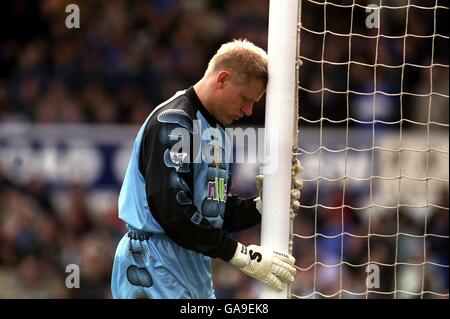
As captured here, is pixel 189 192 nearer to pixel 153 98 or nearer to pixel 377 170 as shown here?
pixel 377 170

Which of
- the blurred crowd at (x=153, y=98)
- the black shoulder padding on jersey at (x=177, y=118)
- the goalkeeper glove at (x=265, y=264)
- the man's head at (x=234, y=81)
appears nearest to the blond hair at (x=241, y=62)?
the man's head at (x=234, y=81)

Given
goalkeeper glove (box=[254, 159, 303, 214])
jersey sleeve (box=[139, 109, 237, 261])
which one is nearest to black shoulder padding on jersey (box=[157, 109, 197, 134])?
jersey sleeve (box=[139, 109, 237, 261])

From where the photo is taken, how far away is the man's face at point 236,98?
389cm

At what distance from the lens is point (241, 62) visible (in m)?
3.90

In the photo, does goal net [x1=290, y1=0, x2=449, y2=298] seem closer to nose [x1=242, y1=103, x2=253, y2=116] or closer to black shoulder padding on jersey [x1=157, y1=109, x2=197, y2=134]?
nose [x1=242, y1=103, x2=253, y2=116]

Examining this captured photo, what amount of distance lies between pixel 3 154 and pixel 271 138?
210 inches

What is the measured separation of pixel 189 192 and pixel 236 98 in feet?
1.55

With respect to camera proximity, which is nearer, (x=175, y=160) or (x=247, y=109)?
(x=175, y=160)

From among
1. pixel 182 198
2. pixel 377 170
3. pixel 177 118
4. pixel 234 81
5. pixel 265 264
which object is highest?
pixel 234 81

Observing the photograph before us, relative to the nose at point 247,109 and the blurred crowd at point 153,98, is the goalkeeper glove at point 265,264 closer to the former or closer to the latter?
the nose at point 247,109

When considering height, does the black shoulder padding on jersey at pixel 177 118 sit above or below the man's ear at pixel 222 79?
below

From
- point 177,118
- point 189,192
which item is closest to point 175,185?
point 189,192
